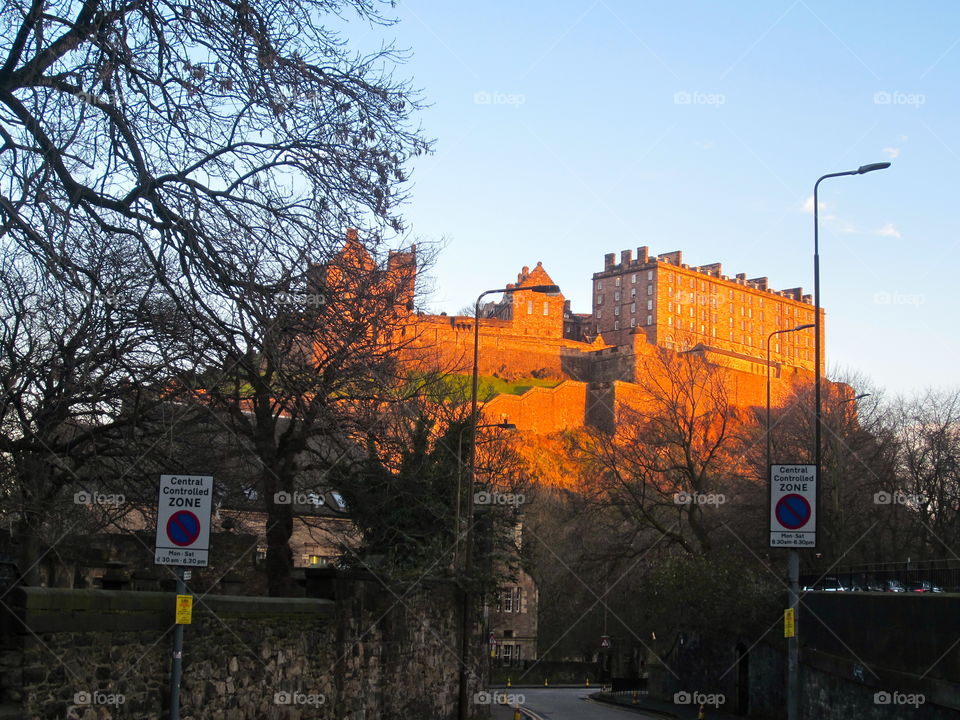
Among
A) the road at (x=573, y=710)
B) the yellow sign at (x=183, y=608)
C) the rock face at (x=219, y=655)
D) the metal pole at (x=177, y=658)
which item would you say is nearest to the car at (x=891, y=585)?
the rock face at (x=219, y=655)

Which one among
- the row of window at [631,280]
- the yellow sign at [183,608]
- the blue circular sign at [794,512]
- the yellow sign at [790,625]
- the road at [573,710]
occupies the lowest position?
the road at [573,710]

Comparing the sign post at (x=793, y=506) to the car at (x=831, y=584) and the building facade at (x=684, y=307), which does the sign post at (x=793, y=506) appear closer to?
the car at (x=831, y=584)

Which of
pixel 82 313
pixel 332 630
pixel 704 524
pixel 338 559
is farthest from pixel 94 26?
pixel 704 524

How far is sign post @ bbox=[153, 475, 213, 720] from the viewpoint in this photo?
32.0 ft

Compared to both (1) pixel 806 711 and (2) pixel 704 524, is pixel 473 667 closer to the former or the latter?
(1) pixel 806 711

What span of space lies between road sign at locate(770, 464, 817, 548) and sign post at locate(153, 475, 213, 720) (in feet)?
19.4

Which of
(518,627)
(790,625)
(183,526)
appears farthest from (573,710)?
(183,526)

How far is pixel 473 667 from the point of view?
26.2 meters

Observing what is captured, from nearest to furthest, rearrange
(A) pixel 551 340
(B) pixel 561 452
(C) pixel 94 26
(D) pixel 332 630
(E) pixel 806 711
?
1. (C) pixel 94 26
2. (D) pixel 332 630
3. (E) pixel 806 711
4. (B) pixel 561 452
5. (A) pixel 551 340

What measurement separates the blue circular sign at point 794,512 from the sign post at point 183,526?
239 inches

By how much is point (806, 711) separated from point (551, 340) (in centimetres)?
10959

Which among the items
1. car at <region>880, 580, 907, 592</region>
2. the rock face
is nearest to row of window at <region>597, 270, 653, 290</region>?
car at <region>880, 580, 907, 592</region>

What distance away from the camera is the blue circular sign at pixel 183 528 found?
386 inches

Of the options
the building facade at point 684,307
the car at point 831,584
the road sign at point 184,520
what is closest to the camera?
the road sign at point 184,520
